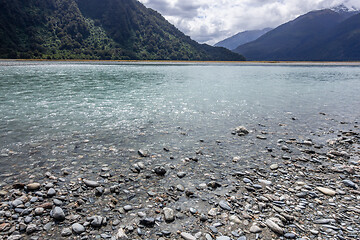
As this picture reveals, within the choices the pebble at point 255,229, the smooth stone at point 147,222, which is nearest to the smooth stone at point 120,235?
the smooth stone at point 147,222

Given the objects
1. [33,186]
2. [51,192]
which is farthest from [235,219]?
[33,186]

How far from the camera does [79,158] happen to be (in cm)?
924

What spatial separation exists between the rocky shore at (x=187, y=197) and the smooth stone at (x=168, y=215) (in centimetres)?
3

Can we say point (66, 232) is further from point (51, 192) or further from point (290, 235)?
point (290, 235)

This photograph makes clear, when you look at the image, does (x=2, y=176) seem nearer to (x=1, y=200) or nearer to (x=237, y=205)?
(x=1, y=200)

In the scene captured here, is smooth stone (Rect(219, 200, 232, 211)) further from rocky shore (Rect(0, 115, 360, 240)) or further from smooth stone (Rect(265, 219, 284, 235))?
smooth stone (Rect(265, 219, 284, 235))

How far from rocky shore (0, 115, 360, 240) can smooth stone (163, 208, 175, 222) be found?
3 centimetres

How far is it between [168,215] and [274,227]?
288 cm

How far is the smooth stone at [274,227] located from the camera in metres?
5.12

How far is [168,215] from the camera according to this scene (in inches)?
223

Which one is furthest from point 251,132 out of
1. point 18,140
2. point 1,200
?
point 18,140

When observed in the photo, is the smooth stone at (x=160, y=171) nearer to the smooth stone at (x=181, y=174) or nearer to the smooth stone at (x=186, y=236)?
the smooth stone at (x=181, y=174)

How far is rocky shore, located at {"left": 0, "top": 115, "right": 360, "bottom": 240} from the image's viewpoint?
17.1 ft

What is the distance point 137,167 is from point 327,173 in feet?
26.7
